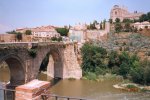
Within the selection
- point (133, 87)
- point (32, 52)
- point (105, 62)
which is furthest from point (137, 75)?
point (32, 52)

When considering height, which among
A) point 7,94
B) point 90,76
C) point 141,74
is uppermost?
point 141,74

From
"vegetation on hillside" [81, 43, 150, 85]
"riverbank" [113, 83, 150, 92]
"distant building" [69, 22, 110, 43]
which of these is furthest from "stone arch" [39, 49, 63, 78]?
"distant building" [69, 22, 110, 43]

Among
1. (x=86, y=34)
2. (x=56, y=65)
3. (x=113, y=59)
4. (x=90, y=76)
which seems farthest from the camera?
(x=86, y=34)

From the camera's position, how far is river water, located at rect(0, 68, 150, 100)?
→ 19.0m

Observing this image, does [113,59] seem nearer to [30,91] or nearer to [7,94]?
[7,94]

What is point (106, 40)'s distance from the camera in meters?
37.8

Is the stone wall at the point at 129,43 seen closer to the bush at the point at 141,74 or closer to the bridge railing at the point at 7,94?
the bush at the point at 141,74

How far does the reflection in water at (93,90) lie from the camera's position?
1903cm

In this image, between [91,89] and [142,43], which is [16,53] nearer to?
[91,89]

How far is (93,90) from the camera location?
2119 centimetres

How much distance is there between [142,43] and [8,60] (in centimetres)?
2185

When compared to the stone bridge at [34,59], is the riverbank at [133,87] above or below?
below

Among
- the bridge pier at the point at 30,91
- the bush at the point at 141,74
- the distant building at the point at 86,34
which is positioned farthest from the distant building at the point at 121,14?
the bridge pier at the point at 30,91

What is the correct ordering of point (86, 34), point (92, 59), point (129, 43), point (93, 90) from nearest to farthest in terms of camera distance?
1. point (93, 90)
2. point (92, 59)
3. point (129, 43)
4. point (86, 34)
